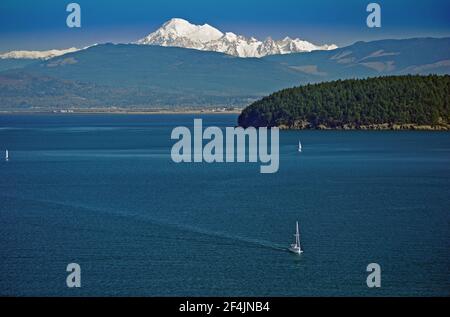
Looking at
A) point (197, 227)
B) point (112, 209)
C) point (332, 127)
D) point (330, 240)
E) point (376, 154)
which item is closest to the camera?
point (330, 240)

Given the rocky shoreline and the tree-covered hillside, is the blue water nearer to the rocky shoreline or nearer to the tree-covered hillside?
the tree-covered hillside

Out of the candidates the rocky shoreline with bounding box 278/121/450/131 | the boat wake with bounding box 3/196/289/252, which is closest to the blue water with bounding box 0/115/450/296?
the boat wake with bounding box 3/196/289/252

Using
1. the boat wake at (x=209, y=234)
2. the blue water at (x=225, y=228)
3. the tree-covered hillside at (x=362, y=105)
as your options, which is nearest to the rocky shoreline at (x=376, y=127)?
the tree-covered hillside at (x=362, y=105)

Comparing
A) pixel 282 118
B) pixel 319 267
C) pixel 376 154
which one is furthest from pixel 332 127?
pixel 319 267

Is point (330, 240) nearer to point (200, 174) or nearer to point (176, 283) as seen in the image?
point (176, 283)

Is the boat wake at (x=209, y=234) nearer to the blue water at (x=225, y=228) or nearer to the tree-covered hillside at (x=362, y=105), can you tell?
the blue water at (x=225, y=228)

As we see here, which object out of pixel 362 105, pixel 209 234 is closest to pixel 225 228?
pixel 209 234
